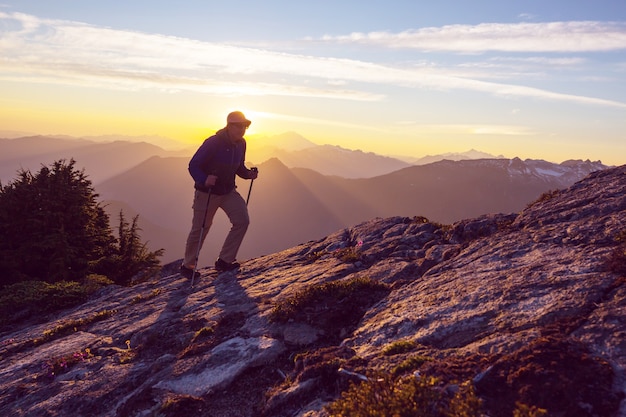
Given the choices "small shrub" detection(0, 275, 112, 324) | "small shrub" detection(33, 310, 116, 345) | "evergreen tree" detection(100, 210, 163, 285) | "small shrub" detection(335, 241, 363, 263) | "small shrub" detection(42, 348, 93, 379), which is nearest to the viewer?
"small shrub" detection(42, 348, 93, 379)

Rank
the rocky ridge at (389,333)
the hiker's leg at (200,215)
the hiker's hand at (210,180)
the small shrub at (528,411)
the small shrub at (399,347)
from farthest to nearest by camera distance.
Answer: the hiker's leg at (200,215) < the hiker's hand at (210,180) < the small shrub at (399,347) < the rocky ridge at (389,333) < the small shrub at (528,411)

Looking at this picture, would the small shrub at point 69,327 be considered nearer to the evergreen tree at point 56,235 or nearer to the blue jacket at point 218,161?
the blue jacket at point 218,161

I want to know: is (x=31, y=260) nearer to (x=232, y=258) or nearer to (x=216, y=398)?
(x=232, y=258)

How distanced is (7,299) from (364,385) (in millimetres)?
15895

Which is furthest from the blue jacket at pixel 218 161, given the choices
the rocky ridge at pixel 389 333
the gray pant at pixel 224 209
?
the rocky ridge at pixel 389 333

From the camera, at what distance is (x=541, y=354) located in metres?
5.48

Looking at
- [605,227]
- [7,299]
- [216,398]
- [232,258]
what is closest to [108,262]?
[7,299]

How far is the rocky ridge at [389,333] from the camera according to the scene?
5605 mm

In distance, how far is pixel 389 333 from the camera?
25.8 feet

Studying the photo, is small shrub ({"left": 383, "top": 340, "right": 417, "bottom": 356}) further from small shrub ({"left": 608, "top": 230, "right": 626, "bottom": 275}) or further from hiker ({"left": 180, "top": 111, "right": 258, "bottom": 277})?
hiker ({"left": 180, "top": 111, "right": 258, "bottom": 277})

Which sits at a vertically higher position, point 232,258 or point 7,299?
point 232,258

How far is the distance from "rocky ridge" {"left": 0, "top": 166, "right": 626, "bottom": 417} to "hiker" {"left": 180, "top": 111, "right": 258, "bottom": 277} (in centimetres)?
151

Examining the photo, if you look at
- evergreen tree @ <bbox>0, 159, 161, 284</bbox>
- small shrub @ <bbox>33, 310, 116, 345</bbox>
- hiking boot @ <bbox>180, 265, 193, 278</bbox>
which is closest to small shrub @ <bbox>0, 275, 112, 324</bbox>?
small shrub @ <bbox>33, 310, 116, 345</bbox>

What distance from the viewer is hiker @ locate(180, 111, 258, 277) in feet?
44.5
